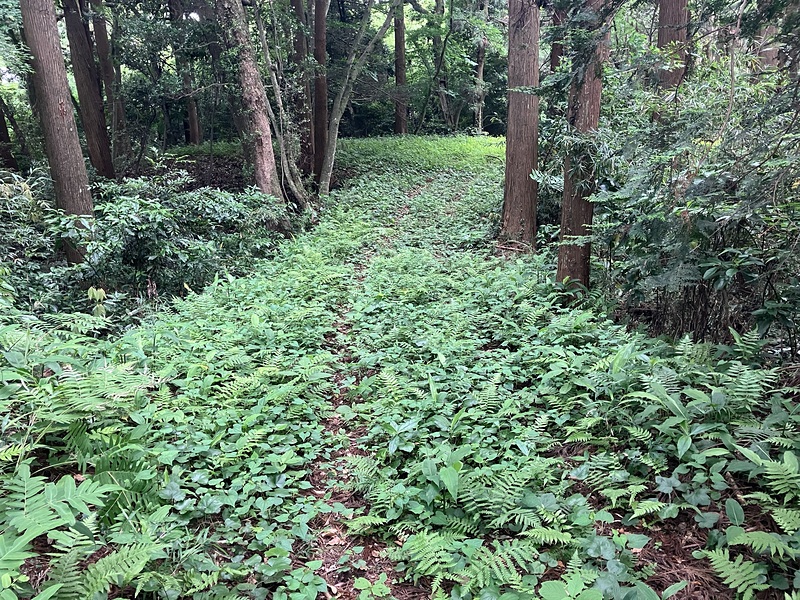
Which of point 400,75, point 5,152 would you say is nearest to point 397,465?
point 5,152

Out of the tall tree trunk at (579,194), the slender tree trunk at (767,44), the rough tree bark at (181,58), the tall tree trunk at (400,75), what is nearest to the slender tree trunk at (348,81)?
the rough tree bark at (181,58)

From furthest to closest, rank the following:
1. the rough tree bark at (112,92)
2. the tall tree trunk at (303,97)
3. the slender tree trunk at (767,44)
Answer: the rough tree bark at (112,92)
the tall tree trunk at (303,97)
the slender tree trunk at (767,44)

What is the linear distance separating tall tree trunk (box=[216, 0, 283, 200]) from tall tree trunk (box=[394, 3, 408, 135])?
829 cm

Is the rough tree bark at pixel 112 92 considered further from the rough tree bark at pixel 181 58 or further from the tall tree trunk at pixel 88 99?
the rough tree bark at pixel 181 58

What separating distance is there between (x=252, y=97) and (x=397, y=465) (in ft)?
30.7

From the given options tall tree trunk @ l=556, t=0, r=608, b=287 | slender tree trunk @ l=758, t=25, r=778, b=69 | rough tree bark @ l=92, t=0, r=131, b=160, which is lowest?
tall tree trunk @ l=556, t=0, r=608, b=287

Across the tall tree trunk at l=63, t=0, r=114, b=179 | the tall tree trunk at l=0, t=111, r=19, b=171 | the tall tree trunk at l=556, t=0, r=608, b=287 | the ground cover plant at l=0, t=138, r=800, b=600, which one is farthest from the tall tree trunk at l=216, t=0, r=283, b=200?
the tall tree trunk at l=0, t=111, r=19, b=171

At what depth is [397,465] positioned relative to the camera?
3.28 meters

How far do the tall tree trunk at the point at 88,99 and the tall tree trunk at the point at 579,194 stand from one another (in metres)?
12.5

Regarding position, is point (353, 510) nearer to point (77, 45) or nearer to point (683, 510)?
point (683, 510)

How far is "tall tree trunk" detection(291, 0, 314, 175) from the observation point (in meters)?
12.7

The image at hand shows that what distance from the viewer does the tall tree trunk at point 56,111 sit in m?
7.59

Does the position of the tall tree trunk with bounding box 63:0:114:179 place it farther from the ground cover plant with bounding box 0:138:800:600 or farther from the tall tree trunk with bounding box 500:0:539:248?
the tall tree trunk with bounding box 500:0:539:248

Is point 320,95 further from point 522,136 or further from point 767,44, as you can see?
point 767,44
